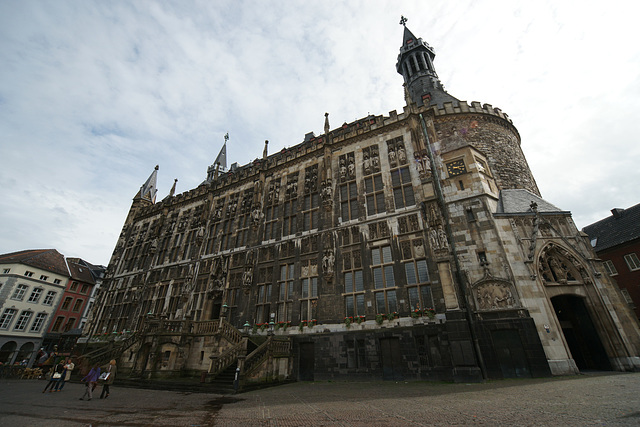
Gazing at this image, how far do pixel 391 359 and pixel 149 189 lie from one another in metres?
40.9

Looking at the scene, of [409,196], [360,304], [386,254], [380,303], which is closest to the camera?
[380,303]

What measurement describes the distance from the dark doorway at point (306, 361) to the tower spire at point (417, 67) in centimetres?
→ 2515

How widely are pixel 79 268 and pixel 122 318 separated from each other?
101ft

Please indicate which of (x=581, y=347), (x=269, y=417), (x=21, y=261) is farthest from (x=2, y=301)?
(x=581, y=347)

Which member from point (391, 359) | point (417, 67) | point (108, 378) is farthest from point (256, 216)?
point (417, 67)

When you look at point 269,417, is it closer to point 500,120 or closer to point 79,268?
point 500,120

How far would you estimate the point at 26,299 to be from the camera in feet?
125

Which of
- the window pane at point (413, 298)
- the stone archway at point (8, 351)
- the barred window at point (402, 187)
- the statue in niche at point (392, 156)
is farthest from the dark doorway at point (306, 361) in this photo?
the stone archway at point (8, 351)

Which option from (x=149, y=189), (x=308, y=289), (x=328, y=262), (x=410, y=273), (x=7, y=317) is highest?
(x=149, y=189)

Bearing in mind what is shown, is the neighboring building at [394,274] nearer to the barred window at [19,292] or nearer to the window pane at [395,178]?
the window pane at [395,178]

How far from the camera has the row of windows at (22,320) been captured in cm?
3537

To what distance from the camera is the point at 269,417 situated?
7410 mm

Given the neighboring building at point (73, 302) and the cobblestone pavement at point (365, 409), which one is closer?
the cobblestone pavement at point (365, 409)

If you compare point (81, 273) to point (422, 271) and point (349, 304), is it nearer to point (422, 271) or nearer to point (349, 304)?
point (349, 304)
